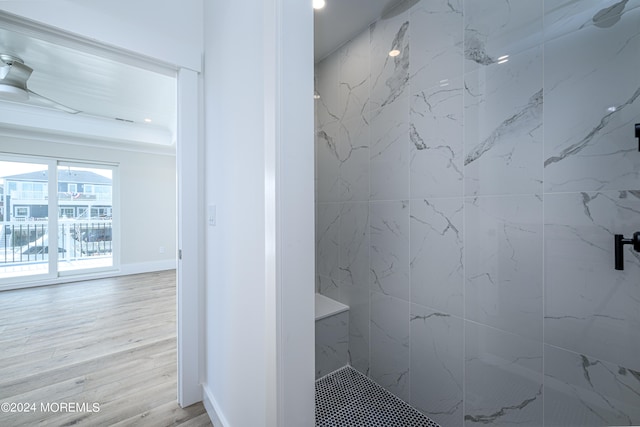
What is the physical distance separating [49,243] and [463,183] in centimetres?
608

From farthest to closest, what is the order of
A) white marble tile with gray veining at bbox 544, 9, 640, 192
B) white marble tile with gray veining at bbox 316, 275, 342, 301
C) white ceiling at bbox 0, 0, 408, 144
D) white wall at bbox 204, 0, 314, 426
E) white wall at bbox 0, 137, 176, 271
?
white wall at bbox 0, 137, 176, 271 < white marble tile with gray veining at bbox 316, 275, 342, 301 < white ceiling at bbox 0, 0, 408, 144 < white marble tile with gray veining at bbox 544, 9, 640, 192 < white wall at bbox 204, 0, 314, 426

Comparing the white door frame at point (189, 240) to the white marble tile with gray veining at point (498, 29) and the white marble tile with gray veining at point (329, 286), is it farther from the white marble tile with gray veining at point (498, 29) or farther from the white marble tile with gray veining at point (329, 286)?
the white marble tile with gray veining at point (498, 29)

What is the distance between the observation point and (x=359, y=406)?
5.32 feet

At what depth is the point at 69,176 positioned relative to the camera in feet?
14.9

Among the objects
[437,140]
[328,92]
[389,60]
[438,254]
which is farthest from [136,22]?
[438,254]

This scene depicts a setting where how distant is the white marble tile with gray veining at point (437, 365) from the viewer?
54.9 inches

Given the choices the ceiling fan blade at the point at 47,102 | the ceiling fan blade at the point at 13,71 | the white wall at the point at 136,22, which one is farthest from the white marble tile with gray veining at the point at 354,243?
the ceiling fan blade at the point at 47,102

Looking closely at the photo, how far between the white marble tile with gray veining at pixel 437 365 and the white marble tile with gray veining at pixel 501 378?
0.17 ft

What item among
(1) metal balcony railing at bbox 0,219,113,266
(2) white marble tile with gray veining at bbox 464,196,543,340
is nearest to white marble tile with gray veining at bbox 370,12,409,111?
(2) white marble tile with gray veining at bbox 464,196,543,340

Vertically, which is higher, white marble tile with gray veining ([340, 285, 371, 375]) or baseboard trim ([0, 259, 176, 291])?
white marble tile with gray veining ([340, 285, 371, 375])

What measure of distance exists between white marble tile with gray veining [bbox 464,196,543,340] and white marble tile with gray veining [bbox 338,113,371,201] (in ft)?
2.53

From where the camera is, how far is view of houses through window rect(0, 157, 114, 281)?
13.5ft

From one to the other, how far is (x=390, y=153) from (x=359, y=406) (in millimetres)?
1634

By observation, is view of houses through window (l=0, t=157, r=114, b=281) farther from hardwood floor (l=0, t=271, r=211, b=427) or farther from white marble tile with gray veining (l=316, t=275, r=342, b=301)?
white marble tile with gray veining (l=316, t=275, r=342, b=301)
